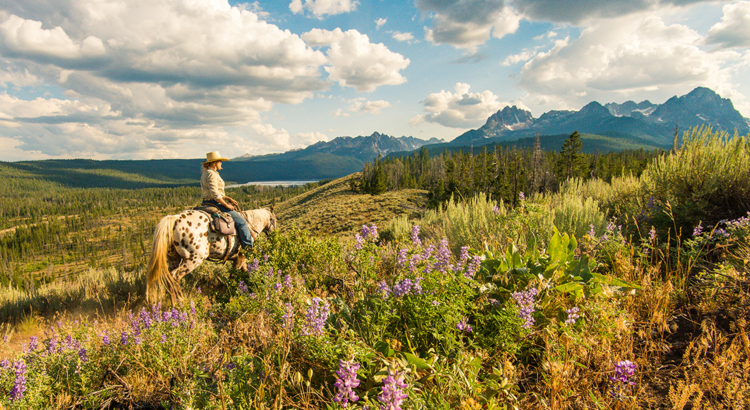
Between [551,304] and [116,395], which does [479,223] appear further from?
[116,395]

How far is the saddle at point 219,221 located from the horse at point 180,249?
0.11m

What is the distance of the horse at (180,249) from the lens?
5.74 meters

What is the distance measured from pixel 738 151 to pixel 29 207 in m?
269

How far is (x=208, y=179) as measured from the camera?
639 centimetres

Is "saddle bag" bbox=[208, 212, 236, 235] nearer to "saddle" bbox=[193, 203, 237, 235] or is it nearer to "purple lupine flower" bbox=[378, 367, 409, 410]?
"saddle" bbox=[193, 203, 237, 235]

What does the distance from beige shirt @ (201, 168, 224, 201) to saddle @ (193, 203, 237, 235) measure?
0.28m

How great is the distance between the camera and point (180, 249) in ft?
19.9

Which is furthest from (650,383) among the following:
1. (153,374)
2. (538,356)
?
(153,374)

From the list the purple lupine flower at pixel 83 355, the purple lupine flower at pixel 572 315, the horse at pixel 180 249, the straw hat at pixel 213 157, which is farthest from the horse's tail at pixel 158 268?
the purple lupine flower at pixel 572 315

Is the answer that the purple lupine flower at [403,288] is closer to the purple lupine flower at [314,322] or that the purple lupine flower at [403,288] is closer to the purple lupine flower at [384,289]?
the purple lupine flower at [384,289]

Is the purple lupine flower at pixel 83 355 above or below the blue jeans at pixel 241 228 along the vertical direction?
below

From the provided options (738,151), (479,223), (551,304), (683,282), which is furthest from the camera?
(479,223)

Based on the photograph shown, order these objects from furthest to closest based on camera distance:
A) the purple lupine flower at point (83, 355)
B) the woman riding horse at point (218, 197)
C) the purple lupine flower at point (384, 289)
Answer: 1. the woman riding horse at point (218, 197)
2. the purple lupine flower at point (83, 355)
3. the purple lupine flower at point (384, 289)

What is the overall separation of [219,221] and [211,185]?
2.55 ft
